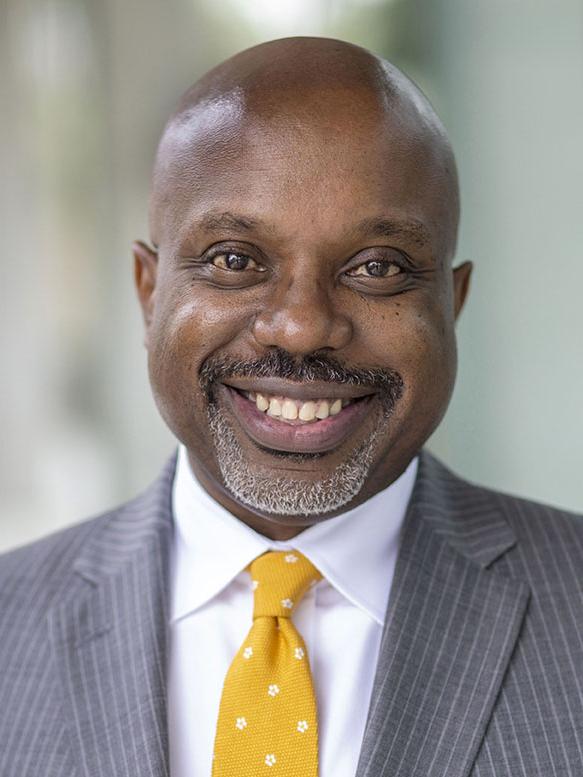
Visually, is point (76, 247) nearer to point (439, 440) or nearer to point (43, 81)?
point (43, 81)

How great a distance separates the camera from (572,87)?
3.23m

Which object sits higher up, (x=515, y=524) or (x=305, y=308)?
(x=305, y=308)

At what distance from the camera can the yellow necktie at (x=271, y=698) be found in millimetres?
1851

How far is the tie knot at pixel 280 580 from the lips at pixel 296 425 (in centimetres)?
21

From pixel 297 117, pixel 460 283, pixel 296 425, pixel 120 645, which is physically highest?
pixel 297 117

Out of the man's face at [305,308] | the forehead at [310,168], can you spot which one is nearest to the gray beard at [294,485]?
the man's face at [305,308]

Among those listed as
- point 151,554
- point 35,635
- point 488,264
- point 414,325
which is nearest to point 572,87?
point 488,264

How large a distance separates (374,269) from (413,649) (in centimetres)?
60

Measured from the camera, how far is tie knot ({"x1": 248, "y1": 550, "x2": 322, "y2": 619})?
1.96 meters

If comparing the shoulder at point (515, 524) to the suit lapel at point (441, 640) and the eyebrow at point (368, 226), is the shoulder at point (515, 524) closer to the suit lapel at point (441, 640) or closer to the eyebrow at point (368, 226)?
the suit lapel at point (441, 640)

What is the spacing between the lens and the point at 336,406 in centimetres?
193

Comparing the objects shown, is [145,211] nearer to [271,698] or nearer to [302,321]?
[302,321]

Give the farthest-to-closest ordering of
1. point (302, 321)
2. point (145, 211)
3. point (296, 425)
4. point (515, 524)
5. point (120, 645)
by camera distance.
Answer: point (145, 211), point (515, 524), point (120, 645), point (296, 425), point (302, 321)

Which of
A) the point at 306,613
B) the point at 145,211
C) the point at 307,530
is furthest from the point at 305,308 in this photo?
the point at 145,211
